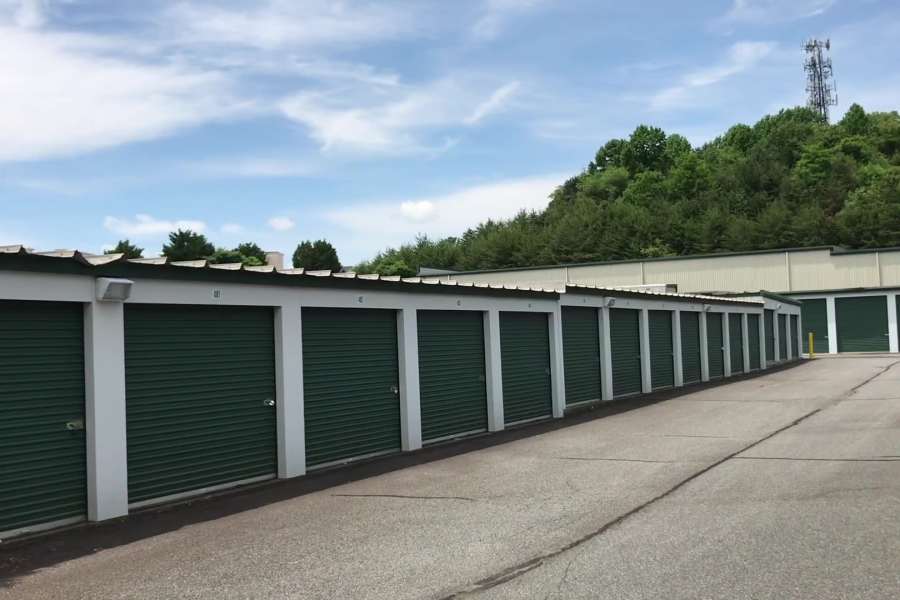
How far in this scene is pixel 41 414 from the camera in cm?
879

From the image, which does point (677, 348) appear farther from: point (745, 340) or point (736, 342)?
point (745, 340)

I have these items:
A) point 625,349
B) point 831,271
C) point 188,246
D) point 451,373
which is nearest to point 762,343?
point 831,271

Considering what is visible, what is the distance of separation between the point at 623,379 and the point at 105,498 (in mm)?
15521

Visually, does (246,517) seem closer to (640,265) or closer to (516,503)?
(516,503)

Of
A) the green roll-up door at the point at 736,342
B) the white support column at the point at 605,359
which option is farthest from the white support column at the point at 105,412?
the green roll-up door at the point at 736,342

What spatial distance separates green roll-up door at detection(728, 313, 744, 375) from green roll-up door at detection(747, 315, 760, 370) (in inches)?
43.3

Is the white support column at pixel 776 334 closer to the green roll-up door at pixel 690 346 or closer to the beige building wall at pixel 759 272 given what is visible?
the beige building wall at pixel 759 272

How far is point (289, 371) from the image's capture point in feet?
38.3

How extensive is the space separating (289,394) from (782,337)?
1313 inches

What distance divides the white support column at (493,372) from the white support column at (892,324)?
1304 inches

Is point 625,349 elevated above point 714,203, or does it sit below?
below

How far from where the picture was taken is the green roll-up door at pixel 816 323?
148ft

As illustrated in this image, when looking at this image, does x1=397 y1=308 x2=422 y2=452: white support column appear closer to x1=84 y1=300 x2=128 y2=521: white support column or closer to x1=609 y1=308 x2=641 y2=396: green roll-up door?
x1=84 y1=300 x2=128 y2=521: white support column

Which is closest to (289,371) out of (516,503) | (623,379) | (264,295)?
(264,295)
